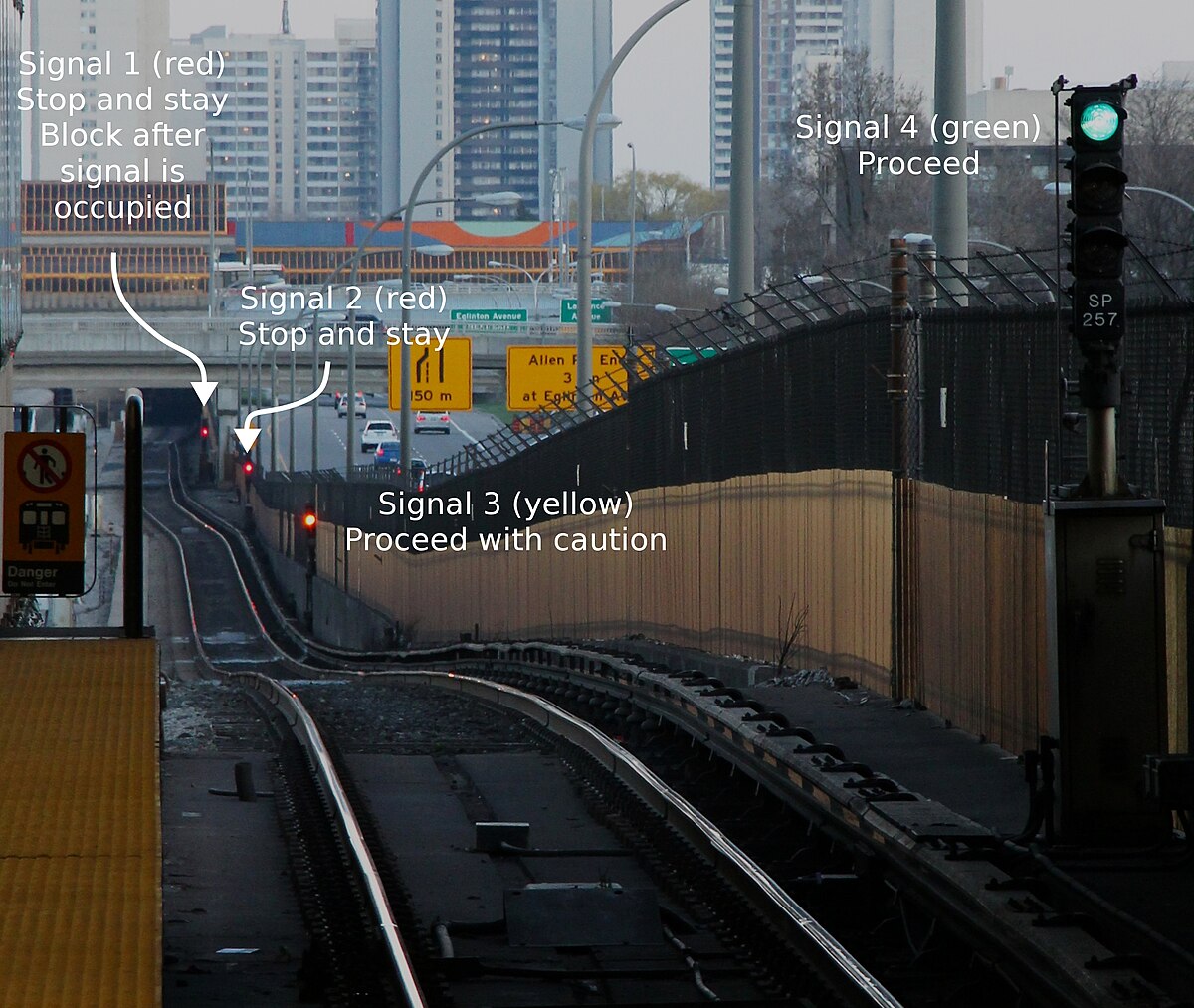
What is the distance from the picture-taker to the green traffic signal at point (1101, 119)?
1048 cm

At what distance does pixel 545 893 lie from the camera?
37.8ft

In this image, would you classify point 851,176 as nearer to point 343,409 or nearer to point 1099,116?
point 343,409

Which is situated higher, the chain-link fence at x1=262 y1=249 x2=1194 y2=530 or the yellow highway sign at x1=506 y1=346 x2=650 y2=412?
the yellow highway sign at x1=506 y1=346 x2=650 y2=412

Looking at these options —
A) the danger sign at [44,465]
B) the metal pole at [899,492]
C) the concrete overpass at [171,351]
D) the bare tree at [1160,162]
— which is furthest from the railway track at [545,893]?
the concrete overpass at [171,351]

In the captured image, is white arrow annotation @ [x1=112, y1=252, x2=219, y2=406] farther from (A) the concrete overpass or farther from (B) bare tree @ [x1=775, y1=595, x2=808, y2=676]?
(B) bare tree @ [x1=775, y1=595, x2=808, y2=676]

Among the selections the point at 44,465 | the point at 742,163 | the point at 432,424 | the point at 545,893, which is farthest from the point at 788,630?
the point at 432,424

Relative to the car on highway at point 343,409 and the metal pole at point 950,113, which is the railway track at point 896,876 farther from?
the car on highway at point 343,409

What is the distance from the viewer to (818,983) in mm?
9766

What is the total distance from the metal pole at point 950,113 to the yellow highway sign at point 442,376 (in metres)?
34.1

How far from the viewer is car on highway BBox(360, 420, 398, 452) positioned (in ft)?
373

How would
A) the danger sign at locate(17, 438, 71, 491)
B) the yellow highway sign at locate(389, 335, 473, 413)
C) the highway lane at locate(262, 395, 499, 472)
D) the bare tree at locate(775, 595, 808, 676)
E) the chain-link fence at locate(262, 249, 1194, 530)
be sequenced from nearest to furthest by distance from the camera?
the chain-link fence at locate(262, 249, 1194, 530) < the danger sign at locate(17, 438, 71, 491) < the bare tree at locate(775, 595, 808, 676) < the yellow highway sign at locate(389, 335, 473, 413) < the highway lane at locate(262, 395, 499, 472)

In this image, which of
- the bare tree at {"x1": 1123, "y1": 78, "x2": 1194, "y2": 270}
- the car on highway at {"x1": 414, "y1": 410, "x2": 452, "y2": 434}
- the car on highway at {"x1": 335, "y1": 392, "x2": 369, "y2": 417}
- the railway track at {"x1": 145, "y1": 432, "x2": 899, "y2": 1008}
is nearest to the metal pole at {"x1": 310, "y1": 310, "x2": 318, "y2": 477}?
the bare tree at {"x1": 1123, "y1": 78, "x2": 1194, "y2": 270}

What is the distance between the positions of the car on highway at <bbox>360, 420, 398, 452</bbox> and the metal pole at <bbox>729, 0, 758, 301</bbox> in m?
88.2

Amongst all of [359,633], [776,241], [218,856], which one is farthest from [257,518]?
[218,856]
